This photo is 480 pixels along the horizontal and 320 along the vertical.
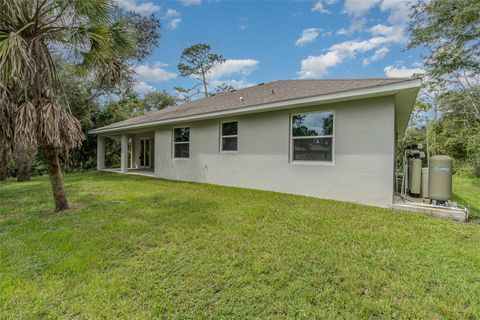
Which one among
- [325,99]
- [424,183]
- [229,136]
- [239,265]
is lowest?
[239,265]

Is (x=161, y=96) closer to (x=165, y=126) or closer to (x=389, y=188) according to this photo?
(x=165, y=126)

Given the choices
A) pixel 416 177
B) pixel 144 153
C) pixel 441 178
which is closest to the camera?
pixel 441 178

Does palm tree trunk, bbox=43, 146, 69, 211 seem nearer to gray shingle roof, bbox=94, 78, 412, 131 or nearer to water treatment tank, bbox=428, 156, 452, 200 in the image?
gray shingle roof, bbox=94, 78, 412, 131

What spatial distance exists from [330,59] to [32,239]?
18829mm

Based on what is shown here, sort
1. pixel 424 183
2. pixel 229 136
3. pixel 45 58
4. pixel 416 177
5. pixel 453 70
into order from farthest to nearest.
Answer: pixel 453 70
pixel 229 136
pixel 416 177
pixel 424 183
pixel 45 58

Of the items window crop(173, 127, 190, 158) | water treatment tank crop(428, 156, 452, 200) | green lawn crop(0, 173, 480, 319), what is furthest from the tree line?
window crop(173, 127, 190, 158)

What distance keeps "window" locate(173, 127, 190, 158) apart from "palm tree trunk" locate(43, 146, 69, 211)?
17.3ft

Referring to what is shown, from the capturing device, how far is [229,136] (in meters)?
9.03

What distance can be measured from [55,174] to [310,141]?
21.2ft

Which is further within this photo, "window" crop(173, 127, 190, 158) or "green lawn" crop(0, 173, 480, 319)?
"window" crop(173, 127, 190, 158)

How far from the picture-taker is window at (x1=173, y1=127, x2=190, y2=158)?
10.6 meters

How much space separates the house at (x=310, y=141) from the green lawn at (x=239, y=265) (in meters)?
1.13

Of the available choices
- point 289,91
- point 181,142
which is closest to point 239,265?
point 289,91

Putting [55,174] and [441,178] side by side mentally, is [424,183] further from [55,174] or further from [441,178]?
[55,174]
